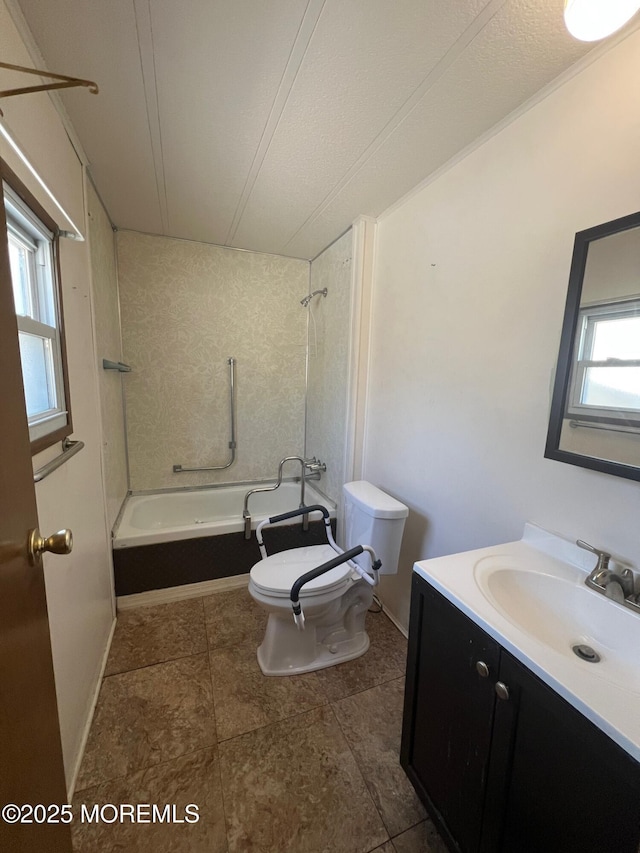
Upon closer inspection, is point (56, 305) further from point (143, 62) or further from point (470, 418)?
point (470, 418)

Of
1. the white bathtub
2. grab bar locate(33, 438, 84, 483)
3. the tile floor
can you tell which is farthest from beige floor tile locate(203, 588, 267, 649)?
grab bar locate(33, 438, 84, 483)

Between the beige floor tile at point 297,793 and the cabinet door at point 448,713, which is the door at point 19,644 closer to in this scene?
the beige floor tile at point 297,793

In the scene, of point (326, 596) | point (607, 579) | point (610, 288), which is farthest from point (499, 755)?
point (610, 288)

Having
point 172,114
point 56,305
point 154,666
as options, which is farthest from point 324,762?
point 172,114

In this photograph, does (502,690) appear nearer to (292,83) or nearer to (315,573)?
(315,573)

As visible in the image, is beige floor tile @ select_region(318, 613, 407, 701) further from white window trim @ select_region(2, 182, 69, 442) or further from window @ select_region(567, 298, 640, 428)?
white window trim @ select_region(2, 182, 69, 442)

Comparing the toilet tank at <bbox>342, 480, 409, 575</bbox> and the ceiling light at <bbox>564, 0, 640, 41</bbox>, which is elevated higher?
the ceiling light at <bbox>564, 0, 640, 41</bbox>

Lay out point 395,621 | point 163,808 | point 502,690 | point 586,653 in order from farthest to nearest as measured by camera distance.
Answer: point 395,621, point 163,808, point 586,653, point 502,690

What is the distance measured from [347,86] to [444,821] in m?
2.32

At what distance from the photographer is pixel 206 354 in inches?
109

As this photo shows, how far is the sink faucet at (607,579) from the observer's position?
2.95 ft

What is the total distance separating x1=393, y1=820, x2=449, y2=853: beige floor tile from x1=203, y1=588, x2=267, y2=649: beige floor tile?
3.15 feet

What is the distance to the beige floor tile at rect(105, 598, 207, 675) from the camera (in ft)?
5.59

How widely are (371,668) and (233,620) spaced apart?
831mm
